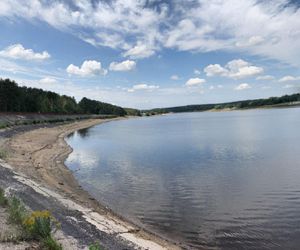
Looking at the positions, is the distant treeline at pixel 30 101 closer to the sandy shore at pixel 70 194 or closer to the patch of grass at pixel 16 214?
the sandy shore at pixel 70 194

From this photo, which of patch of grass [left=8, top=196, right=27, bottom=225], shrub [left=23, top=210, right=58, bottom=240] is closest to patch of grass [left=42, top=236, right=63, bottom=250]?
shrub [left=23, top=210, right=58, bottom=240]

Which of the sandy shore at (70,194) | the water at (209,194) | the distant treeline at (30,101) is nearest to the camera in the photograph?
the sandy shore at (70,194)

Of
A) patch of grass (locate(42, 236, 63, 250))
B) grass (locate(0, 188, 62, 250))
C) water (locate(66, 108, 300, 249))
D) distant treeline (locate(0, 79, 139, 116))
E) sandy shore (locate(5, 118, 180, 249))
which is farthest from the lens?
distant treeline (locate(0, 79, 139, 116))

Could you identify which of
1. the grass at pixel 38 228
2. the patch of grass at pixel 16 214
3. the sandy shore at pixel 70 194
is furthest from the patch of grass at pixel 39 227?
the sandy shore at pixel 70 194

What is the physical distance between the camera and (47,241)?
358 inches

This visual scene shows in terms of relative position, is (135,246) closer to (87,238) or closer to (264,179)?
(87,238)

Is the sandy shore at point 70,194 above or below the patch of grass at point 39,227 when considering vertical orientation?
below

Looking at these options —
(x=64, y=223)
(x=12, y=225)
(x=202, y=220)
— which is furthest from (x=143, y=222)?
(x=12, y=225)

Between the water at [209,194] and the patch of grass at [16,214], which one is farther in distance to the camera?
the water at [209,194]

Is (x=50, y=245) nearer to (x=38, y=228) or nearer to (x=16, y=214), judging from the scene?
(x=38, y=228)

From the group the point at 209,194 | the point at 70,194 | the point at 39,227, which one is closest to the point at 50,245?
the point at 39,227

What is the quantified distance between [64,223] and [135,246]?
2.73m

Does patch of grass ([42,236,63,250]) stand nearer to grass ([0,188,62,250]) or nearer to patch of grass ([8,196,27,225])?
grass ([0,188,62,250])

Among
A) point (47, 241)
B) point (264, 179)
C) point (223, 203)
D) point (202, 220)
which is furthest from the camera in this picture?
point (264, 179)
